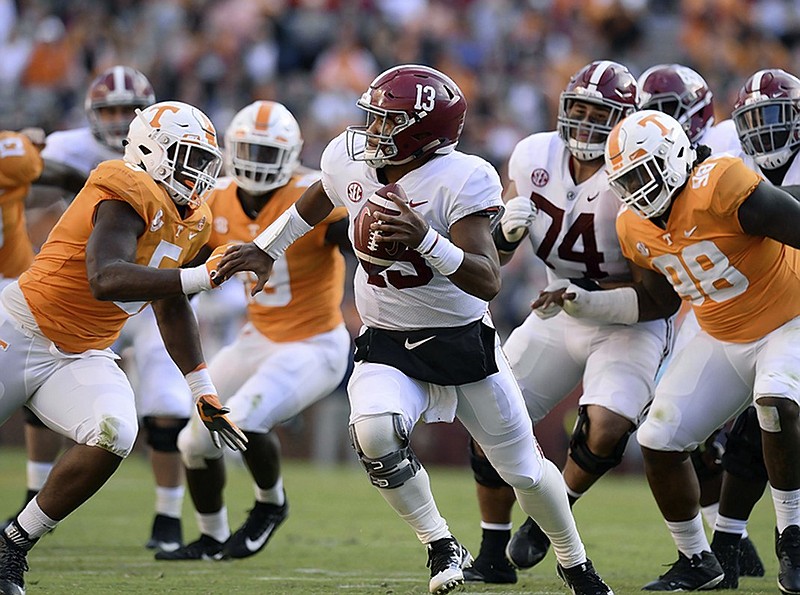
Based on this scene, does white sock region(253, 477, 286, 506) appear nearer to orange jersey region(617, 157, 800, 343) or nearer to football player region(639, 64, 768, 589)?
football player region(639, 64, 768, 589)

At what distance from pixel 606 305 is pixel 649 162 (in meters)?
0.74

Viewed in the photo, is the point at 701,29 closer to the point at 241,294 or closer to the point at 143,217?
the point at 241,294

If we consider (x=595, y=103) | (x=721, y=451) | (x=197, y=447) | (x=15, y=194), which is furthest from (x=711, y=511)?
(x=15, y=194)

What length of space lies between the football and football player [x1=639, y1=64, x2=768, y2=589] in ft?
5.86

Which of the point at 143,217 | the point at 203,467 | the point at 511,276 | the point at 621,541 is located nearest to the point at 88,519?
the point at 203,467

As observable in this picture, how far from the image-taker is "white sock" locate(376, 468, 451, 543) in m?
4.43

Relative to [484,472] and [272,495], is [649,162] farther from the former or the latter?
[272,495]

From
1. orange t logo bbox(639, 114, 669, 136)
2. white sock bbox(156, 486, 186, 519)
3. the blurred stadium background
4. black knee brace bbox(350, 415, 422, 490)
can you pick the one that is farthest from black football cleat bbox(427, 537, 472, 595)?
the blurred stadium background

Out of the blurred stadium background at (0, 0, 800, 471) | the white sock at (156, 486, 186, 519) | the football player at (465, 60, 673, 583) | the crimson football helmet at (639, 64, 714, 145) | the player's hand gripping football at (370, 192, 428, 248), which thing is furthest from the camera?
the blurred stadium background at (0, 0, 800, 471)

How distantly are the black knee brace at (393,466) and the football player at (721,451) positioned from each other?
5.42 ft

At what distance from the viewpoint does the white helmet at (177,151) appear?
4891 mm

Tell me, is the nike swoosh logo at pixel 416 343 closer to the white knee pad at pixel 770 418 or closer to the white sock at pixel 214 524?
the white knee pad at pixel 770 418

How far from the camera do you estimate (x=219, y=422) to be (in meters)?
4.94

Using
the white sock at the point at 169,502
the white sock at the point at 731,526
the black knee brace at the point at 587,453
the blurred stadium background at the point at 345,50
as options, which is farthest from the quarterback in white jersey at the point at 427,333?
the blurred stadium background at the point at 345,50
